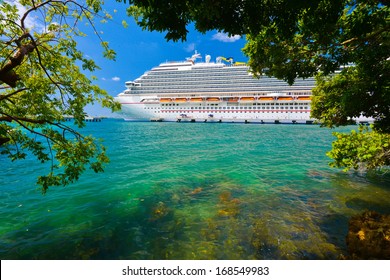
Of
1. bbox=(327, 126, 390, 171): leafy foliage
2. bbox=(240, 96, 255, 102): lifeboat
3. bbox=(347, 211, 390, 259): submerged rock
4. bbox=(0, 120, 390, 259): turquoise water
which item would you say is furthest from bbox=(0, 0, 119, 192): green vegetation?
bbox=(240, 96, 255, 102): lifeboat

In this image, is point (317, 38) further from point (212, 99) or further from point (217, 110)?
point (212, 99)

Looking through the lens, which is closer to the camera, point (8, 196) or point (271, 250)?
point (271, 250)

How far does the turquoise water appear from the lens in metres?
4.91

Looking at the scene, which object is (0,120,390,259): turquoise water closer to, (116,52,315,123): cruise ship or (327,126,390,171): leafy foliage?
(327,126,390,171): leafy foliage

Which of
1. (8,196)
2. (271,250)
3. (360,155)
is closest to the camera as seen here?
(271,250)

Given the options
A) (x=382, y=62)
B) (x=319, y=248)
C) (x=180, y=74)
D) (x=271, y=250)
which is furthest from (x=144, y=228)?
(x=180, y=74)

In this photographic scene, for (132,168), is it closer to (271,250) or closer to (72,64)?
(72,64)

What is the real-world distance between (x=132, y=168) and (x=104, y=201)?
527cm

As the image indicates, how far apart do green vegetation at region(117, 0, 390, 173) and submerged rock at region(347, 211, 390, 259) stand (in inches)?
128

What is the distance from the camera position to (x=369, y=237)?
3.79m

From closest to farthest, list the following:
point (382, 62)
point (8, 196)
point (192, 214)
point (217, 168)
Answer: point (382, 62) → point (192, 214) → point (8, 196) → point (217, 168)

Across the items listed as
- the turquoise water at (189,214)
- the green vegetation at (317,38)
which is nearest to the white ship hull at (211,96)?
the turquoise water at (189,214)

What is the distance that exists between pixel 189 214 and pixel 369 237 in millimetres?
4609

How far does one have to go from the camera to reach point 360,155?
7.72 m
